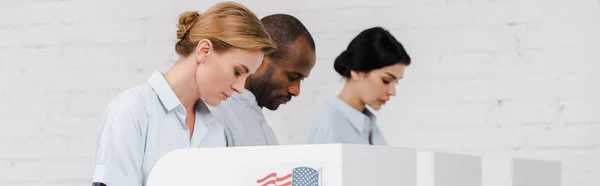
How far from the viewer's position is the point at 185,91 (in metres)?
2.29

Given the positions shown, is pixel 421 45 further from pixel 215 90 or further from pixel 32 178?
pixel 32 178

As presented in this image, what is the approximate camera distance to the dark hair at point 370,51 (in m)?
3.26

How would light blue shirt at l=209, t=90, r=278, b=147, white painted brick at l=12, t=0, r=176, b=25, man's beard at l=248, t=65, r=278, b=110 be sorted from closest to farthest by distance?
light blue shirt at l=209, t=90, r=278, b=147 → man's beard at l=248, t=65, r=278, b=110 → white painted brick at l=12, t=0, r=176, b=25

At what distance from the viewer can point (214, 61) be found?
2.26 meters

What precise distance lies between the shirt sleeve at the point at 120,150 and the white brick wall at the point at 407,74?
1200mm

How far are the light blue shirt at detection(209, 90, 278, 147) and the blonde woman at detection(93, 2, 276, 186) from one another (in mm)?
406

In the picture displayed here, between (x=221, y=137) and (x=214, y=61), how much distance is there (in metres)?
0.28

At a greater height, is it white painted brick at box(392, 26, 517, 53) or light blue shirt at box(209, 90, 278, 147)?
white painted brick at box(392, 26, 517, 53)

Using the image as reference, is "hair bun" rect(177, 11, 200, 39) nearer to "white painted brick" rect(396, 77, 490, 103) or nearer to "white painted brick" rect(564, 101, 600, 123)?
"white painted brick" rect(396, 77, 490, 103)

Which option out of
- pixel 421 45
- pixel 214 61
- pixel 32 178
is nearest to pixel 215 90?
pixel 214 61

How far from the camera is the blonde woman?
6.96ft

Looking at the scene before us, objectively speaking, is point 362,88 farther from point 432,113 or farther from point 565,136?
point 565,136

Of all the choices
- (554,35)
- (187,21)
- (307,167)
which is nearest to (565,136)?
(554,35)

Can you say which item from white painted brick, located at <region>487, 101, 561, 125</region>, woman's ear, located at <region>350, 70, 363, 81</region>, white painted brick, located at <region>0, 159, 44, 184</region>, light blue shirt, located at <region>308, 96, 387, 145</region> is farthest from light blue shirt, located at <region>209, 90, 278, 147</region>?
white painted brick, located at <region>0, 159, 44, 184</region>
